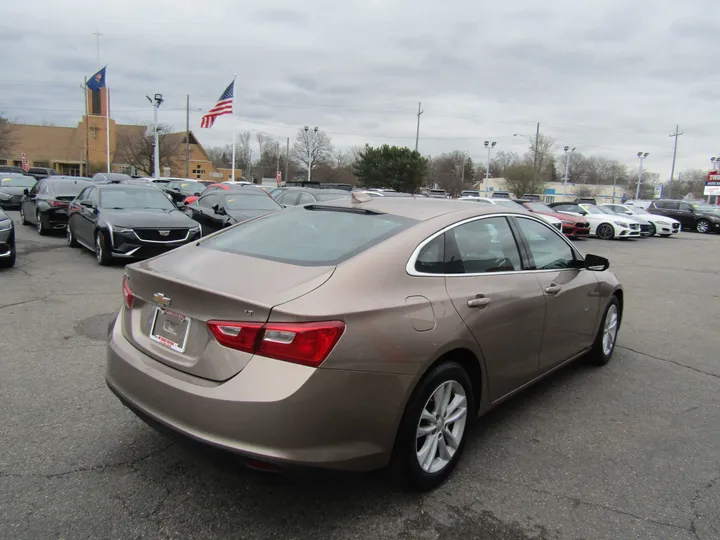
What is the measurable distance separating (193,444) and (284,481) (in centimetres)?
45

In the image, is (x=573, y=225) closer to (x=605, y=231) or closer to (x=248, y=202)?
(x=605, y=231)

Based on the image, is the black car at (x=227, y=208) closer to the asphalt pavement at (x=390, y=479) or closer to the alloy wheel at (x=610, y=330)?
the asphalt pavement at (x=390, y=479)

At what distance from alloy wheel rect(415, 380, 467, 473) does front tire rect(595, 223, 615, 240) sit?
20659 millimetres

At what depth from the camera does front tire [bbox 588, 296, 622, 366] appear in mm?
4816

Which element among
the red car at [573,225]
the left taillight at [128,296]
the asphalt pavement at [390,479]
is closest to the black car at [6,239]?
the asphalt pavement at [390,479]

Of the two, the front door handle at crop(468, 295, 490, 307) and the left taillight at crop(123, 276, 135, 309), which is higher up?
the front door handle at crop(468, 295, 490, 307)

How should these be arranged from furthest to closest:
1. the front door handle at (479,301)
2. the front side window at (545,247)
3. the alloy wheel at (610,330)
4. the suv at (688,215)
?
the suv at (688,215) → the alloy wheel at (610,330) → the front side window at (545,247) → the front door handle at (479,301)

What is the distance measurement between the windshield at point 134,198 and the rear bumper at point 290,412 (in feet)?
28.6

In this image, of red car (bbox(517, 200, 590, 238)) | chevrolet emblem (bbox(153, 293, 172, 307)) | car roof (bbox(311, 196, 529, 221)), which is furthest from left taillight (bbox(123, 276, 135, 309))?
red car (bbox(517, 200, 590, 238))

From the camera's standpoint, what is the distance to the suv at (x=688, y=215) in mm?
28594

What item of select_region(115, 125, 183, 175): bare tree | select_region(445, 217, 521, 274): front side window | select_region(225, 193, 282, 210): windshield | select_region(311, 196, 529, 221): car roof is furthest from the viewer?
select_region(115, 125, 183, 175): bare tree

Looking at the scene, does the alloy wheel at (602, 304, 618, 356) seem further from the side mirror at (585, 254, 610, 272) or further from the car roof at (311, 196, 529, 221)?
the car roof at (311, 196, 529, 221)

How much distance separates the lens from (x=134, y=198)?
10.5 m

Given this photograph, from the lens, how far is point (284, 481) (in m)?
2.27
